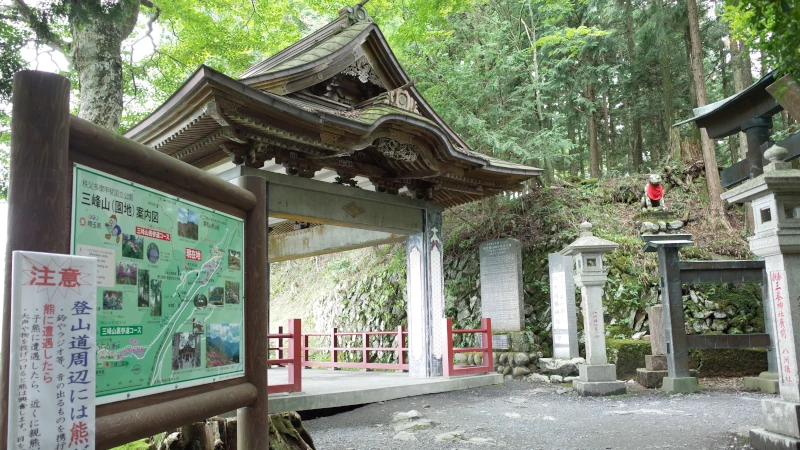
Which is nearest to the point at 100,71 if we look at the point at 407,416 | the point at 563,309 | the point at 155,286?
the point at 407,416

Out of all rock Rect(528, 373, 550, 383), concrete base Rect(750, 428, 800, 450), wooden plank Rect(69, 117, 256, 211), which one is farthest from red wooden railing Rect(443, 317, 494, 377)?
wooden plank Rect(69, 117, 256, 211)

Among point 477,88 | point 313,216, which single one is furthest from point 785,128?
point 313,216

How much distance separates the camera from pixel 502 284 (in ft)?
42.7

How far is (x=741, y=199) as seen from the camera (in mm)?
6145

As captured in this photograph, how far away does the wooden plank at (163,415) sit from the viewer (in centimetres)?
216

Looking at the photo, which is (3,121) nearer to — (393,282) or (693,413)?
(393,282)

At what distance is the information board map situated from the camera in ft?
7.19

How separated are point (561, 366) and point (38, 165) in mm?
11125

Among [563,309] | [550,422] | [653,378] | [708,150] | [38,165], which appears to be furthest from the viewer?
[708,150]

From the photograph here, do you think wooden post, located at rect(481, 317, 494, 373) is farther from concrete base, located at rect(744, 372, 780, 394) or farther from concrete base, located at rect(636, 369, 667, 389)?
concrete base, located at rect(744, 372, 780, 394)

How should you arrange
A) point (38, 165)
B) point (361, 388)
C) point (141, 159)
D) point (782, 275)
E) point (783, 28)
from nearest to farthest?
point (38, 165)
point (141, 159)
point (783, 28)
point (782, 275)
point (361, 388)

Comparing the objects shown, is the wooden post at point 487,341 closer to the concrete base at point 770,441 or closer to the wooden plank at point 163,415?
the concrete base at point 770,441

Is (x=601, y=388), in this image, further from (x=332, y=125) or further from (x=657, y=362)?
(x=332, y=125)

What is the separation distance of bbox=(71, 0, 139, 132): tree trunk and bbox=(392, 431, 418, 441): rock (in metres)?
6.60
